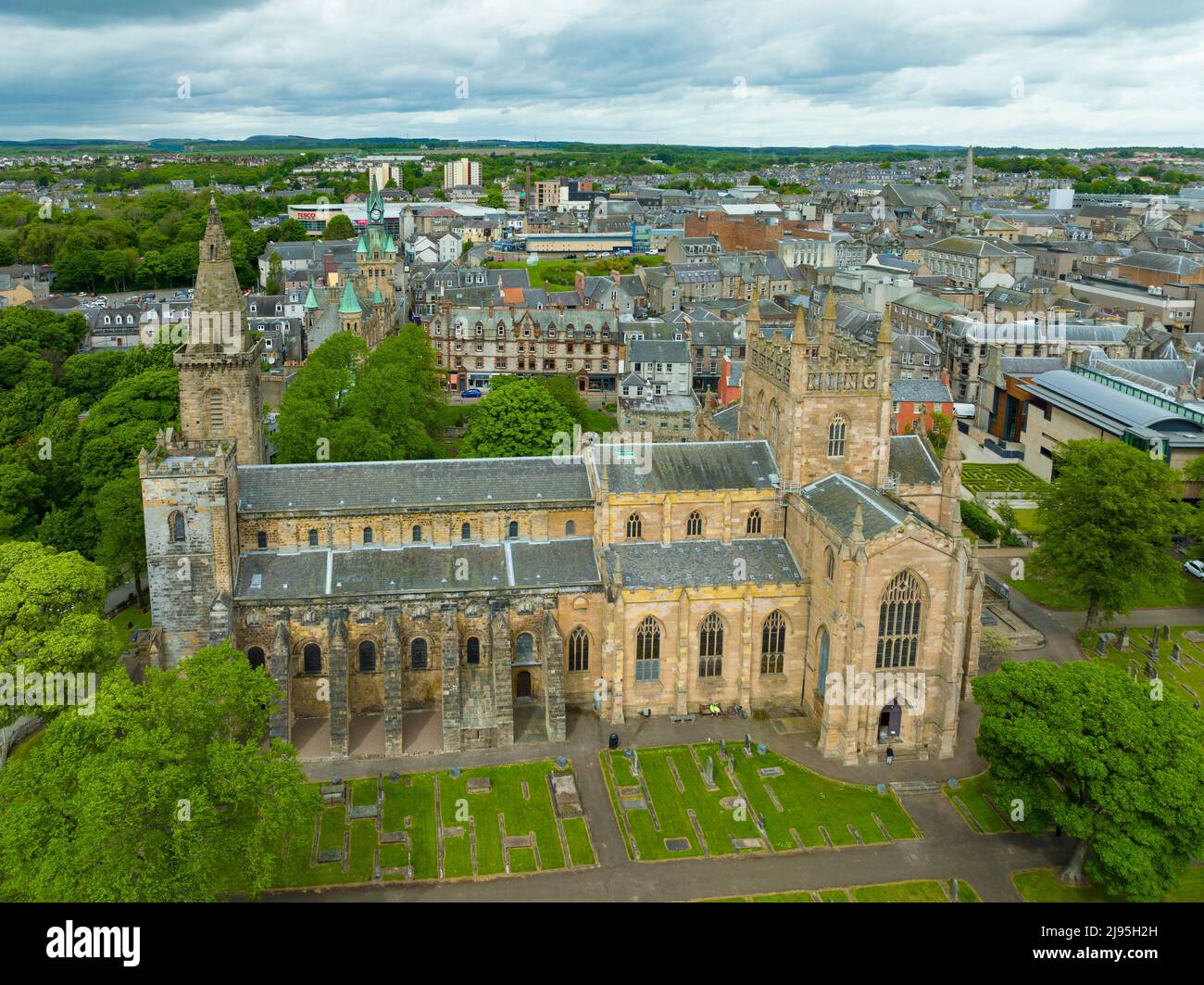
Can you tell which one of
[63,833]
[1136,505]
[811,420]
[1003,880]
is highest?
[811,420]

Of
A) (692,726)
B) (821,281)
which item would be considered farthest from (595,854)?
(821,281)

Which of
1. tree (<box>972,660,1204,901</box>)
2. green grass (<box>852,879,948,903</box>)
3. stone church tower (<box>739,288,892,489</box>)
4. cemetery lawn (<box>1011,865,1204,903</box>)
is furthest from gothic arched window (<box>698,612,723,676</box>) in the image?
cemetery lawn (<box>1011,865,1204,903</box>)

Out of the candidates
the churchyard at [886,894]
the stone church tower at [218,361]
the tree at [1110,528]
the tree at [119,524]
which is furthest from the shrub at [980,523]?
the tree at [119,524]

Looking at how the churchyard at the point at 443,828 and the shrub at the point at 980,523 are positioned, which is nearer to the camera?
the churchyard at the point at 443,828

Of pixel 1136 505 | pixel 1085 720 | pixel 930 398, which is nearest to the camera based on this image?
pixel 1085 720

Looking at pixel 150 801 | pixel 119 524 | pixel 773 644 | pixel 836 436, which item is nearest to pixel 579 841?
pixel 773 644

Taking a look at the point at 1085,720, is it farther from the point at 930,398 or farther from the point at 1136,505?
the point at 930,398

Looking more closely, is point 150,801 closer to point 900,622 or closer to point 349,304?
point 900,622

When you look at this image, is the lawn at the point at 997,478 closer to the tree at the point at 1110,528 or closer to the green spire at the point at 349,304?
the tree at the point at 1110,528
